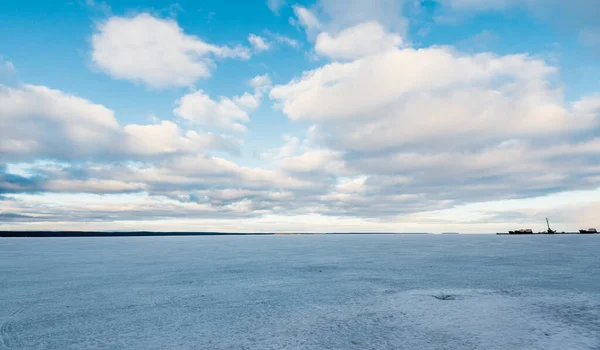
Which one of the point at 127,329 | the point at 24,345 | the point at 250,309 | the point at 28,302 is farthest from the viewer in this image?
the point at 28,302

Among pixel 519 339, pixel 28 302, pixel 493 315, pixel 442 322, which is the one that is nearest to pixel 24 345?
pixel 28 302

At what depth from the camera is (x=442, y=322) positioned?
26.3ft

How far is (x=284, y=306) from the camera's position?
9781mm

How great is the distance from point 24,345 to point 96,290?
6178 millimetres

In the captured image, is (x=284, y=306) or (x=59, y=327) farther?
(x=284, y=306)

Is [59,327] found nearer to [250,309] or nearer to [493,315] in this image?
[250,309]

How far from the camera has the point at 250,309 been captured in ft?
30.9

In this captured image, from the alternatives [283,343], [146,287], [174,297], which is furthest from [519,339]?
[146,287]

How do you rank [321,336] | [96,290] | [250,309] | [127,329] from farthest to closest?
[96,290] → [250,309] → [127,329] → [321,336]

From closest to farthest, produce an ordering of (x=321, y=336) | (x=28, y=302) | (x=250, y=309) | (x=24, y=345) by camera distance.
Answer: (x=24, y=345) → (x=321, y=336) → (x=250, y=309) → (x=28, y=302)

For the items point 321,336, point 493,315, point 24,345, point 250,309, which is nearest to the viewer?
point 24,345

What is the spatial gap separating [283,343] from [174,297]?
5713mm

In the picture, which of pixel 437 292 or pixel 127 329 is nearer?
pixel 127 329

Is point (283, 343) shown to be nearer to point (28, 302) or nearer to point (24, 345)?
point (24, 345)
